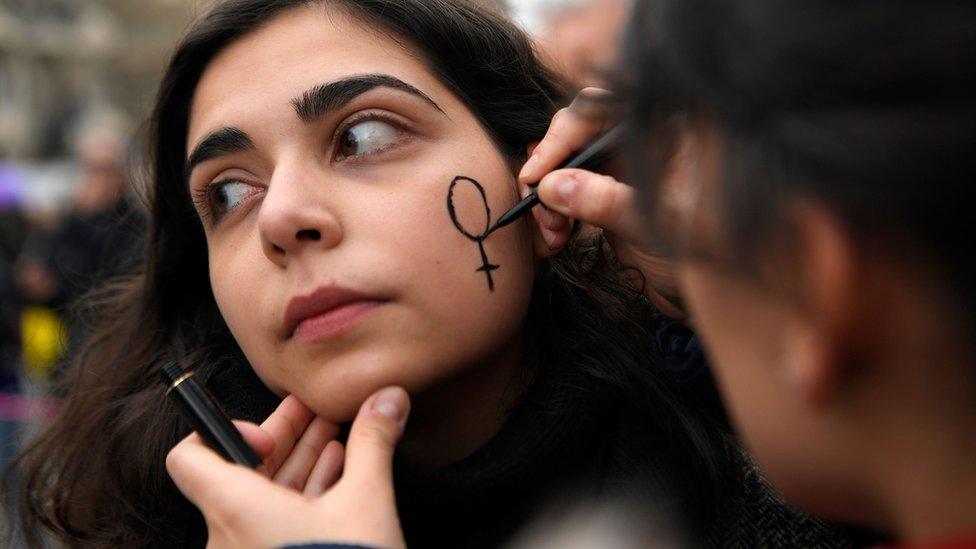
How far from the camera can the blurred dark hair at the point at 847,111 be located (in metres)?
0.75

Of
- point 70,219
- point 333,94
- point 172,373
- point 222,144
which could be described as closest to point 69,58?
point 70,219

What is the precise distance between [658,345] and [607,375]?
0.21 meters

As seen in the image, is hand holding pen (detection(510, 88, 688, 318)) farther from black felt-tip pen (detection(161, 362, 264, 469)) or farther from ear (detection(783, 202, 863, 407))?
black felt-tip pen (detection(161, 362, 264, 469))

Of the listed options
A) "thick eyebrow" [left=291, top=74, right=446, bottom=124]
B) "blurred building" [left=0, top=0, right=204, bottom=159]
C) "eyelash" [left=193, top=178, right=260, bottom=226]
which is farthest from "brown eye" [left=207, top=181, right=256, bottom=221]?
"blurred building" [left=0, top=0, right=204, bottom=159]

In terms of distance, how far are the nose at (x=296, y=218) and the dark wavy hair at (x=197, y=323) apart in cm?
36

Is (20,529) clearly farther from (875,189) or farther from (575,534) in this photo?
(875,189)

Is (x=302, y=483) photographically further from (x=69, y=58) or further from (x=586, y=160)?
(x=69, y=58)

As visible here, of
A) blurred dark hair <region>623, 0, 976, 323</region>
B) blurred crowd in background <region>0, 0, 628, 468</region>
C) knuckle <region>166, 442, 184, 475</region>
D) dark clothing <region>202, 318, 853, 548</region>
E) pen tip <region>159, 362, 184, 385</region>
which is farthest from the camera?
blurred crowd in background <region>0, 0, 628, 468</region>

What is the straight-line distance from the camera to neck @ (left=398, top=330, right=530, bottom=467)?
1.62m

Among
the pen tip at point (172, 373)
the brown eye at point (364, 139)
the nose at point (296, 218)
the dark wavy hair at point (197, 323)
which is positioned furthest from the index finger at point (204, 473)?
the brown eye at point (364, 139)

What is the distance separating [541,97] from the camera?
1.89m

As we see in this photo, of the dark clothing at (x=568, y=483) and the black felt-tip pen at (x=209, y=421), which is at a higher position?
the black felt-tip pen at (x=209, y=421)

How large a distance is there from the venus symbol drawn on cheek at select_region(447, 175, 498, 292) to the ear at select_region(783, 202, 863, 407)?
0.67 m

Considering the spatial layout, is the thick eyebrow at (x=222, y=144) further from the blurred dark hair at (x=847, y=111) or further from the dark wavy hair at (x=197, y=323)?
the blurred dark hair at (x=847, y=111)
